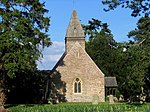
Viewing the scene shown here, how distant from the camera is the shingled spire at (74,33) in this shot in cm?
6571

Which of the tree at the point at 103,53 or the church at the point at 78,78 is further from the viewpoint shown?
the tree at the point at 103,53

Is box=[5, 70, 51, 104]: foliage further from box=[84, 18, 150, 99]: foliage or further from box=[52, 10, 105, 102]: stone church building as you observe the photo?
box=[84, 18, 150, 99]: foliage

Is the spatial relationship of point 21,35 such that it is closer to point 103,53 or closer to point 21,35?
point 21,35

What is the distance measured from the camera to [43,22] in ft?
123

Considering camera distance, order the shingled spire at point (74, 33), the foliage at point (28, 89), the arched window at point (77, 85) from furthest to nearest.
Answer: the shingled spire at point (74, 33), the arched window at point (77, 85), the foliage at point (28, 89)

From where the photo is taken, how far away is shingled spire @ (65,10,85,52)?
216 feet

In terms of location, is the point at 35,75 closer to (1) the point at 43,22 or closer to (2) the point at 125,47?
(1) the point at 43,22

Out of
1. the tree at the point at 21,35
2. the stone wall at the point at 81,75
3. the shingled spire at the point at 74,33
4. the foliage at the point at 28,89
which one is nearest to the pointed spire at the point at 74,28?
the shingled spire at the point at 74,33

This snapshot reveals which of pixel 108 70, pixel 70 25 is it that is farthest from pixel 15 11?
pixel 108 70

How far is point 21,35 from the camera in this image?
114ft

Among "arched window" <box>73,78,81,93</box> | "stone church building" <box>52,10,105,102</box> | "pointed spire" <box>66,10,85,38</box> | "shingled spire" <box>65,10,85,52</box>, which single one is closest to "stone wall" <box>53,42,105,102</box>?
"stone church building" <box>52,10,105,102</box>

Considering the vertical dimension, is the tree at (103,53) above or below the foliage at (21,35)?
above

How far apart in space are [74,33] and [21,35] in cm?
3179

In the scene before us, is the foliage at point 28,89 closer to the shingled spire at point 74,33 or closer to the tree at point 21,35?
the shingled spire at point 74,33
